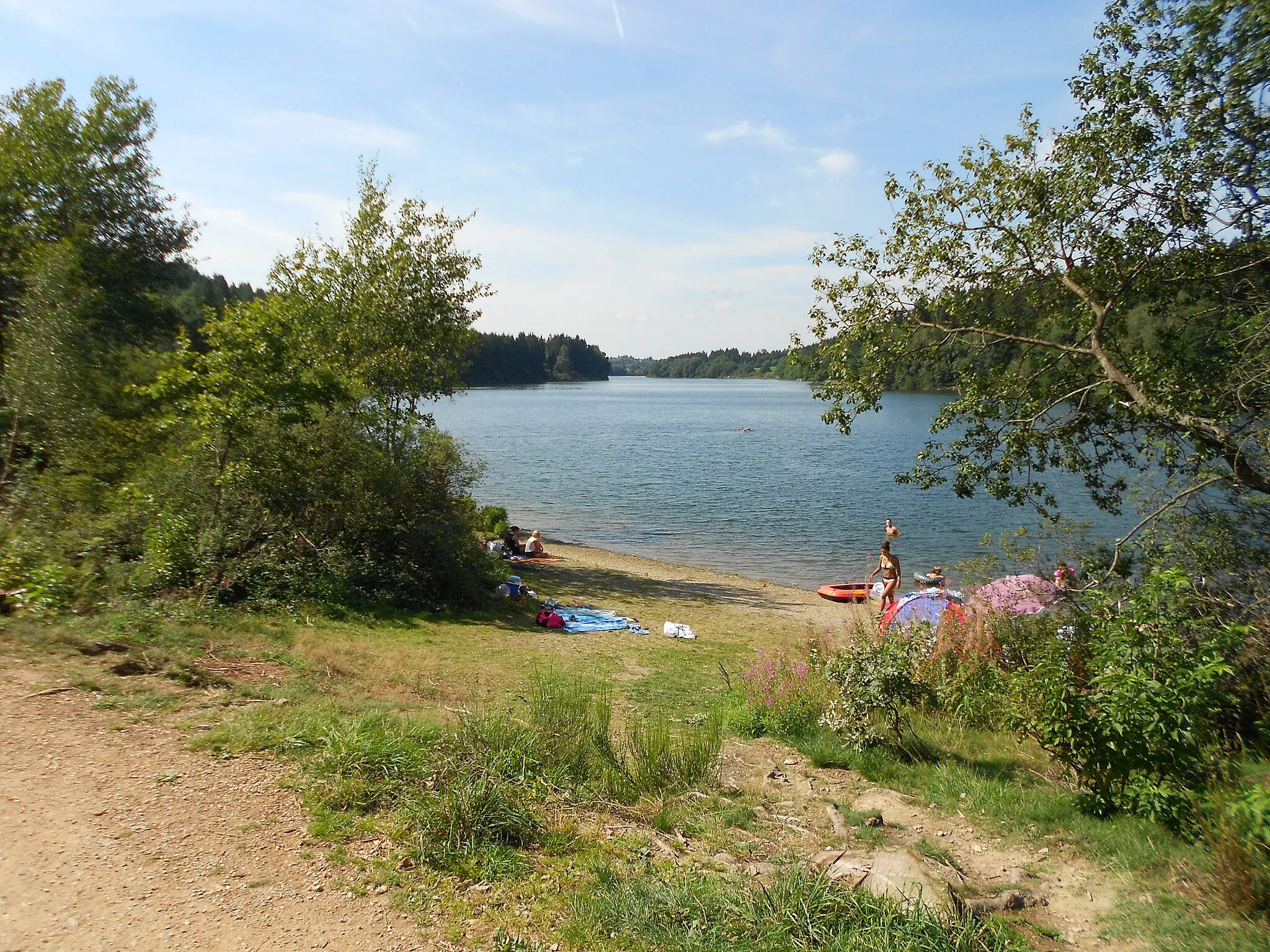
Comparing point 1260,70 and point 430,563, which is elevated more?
point 1260,70

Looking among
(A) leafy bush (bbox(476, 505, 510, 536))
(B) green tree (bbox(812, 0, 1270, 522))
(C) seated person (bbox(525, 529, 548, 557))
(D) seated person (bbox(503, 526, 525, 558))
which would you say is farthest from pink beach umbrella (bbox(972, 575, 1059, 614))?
(A) leafy bush (bbox(476, 505, 510, 536))

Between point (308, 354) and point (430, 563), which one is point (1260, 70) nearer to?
point (430, 563)

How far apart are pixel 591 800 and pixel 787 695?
10.8 feet

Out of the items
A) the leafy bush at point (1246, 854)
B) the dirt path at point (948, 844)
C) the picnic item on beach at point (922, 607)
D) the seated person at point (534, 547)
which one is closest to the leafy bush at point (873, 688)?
the dirt path at point (948, 844)

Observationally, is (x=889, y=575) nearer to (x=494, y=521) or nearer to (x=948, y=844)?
(x=948, y=844)

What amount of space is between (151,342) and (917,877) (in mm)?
22510

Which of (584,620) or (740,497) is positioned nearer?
(584,620)

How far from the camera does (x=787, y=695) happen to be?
843 cm

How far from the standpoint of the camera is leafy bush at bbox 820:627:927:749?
278 inches

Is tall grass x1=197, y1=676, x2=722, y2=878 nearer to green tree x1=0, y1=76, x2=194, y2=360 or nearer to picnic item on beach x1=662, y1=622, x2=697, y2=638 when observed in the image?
picnic item on beach x1=662, y1=622, x2=697, y2=638

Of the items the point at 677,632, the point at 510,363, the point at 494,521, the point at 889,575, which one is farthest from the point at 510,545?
the point at 510,363

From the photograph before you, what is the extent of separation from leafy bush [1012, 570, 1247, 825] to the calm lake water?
18.5 meters

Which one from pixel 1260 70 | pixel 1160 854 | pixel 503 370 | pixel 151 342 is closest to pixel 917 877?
pixel 1160 854

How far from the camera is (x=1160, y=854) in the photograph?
16.4 ft
